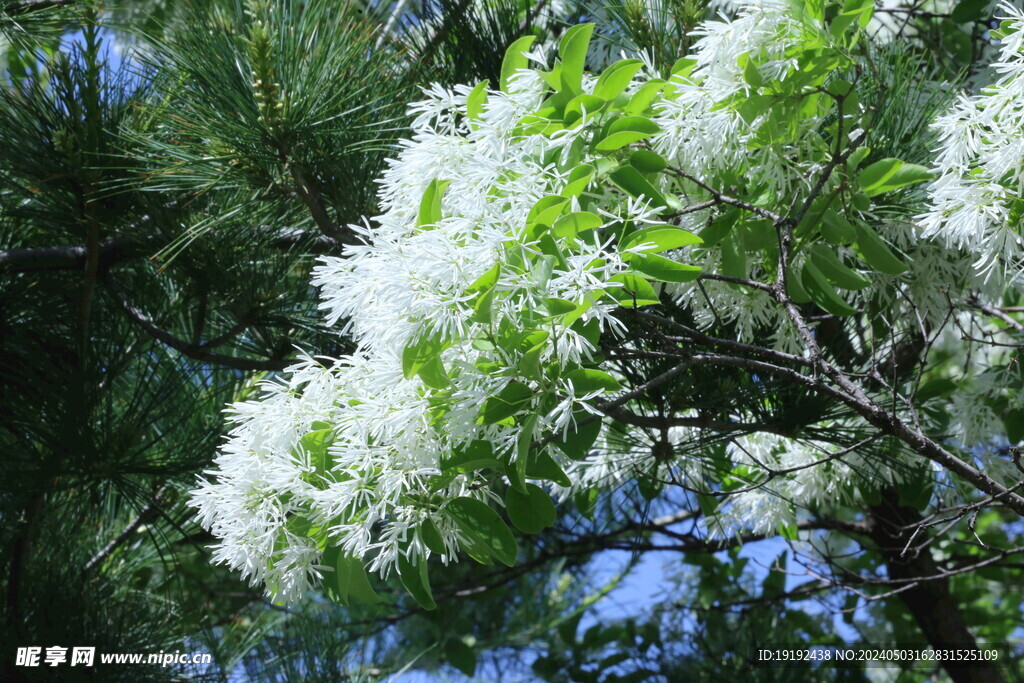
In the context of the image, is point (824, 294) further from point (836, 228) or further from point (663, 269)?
point (663, 269)

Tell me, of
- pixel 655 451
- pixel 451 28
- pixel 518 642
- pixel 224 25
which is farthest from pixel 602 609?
pixel 224 25

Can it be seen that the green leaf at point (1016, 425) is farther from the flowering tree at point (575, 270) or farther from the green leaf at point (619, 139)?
the green leaf at point (619, 139)

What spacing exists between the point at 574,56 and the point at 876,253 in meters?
0.41

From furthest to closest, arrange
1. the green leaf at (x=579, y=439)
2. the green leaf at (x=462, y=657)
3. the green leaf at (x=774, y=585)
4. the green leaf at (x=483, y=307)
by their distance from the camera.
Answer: the green leaf at (x=462, y=657), the green leaf at (x=774, y=585), the green leaf at (x=579, y=439), the green leaf at (x=483, y=307)

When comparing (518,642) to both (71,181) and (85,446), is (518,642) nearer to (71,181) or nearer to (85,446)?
(85,446)

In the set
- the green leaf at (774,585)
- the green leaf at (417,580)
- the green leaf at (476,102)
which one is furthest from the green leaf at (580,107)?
the green leaf at (774,585)

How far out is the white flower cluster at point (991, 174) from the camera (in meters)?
0.86

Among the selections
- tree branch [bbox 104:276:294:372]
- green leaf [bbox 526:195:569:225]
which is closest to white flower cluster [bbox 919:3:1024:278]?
green leaf [bbox 526:195:569:225]

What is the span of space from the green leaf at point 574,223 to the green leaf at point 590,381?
13cm

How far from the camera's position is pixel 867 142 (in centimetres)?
113

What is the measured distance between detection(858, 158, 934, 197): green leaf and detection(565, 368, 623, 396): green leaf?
17.2 inches

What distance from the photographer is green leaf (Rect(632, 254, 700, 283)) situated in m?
0.79

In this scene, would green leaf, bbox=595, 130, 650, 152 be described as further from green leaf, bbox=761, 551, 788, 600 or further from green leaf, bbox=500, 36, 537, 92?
green leaf, bbox=761, 551, 788, 600

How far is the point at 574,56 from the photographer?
904mm
